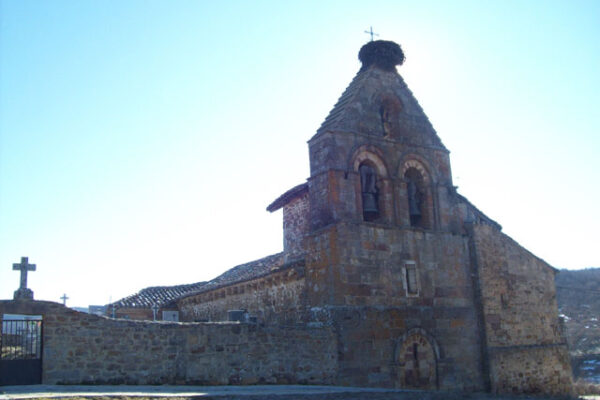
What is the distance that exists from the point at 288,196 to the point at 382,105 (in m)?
4.23

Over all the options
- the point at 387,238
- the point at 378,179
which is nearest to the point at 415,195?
the point at 378,179

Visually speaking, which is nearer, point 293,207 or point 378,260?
point 378,260

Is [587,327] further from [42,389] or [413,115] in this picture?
[42,389]

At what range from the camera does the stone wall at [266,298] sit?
14445mm

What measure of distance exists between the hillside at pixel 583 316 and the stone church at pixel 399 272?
45.3 ft

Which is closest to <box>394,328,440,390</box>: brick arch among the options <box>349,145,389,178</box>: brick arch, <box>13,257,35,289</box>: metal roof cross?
<box>349,145,389,178</box>: brick arch

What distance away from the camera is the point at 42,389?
9.52m

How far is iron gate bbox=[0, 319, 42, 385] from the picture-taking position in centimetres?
998

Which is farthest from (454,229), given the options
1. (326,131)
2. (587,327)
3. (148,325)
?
(587,327)

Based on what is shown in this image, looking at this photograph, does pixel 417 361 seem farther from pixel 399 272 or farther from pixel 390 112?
pixel 390 112

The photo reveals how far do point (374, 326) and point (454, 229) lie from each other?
4384 millimetres

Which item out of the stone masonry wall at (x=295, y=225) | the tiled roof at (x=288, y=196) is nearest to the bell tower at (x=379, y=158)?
the tiled roof at (x=288, y=196)

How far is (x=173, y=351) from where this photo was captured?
11227 mm

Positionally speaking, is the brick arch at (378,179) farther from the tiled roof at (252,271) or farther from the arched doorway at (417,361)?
the tiled roof at (252,271)
